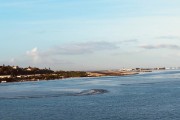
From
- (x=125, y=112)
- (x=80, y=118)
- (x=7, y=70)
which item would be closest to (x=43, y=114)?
(x=80, y=118)

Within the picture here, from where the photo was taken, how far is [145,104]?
58.2 m

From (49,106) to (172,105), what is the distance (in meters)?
17.5

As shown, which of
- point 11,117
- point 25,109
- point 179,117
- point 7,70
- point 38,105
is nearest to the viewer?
point 179,117

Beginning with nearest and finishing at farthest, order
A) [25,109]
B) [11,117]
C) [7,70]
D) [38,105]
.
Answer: [11,117], [25,109], [38,105], [7,70]

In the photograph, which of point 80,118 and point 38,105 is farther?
point 38,105

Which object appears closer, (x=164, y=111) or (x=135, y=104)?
(x=164, y=111)

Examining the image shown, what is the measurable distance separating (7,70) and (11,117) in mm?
151910

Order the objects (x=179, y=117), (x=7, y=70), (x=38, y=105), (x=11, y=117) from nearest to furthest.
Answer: (x=179, y=117) → (x=11, y=117) → (x=38, y=105) → (x=7, y=70)

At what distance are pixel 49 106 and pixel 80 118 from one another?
1365cm

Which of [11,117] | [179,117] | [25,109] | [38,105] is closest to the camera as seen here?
[179,117]

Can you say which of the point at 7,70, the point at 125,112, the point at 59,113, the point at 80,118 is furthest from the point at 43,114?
the point at 7,70

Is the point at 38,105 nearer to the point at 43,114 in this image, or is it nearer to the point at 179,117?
the point at 43,114

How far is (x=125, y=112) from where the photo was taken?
49969 mm

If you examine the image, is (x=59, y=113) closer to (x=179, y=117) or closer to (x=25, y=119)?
(x=25, y=119)
